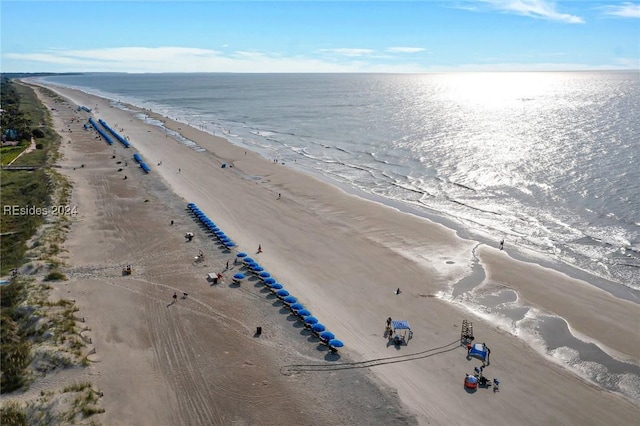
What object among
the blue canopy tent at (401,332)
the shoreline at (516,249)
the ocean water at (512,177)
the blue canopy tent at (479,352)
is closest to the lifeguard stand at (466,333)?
the blue canopy tent at (479,352)

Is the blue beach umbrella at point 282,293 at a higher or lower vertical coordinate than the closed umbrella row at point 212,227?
lower

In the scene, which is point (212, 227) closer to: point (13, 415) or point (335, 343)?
point (335, 343)

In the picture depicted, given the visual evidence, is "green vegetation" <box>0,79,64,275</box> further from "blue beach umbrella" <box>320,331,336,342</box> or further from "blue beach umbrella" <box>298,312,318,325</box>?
"blue beach umbrella" <box>320,331,336,342</box>

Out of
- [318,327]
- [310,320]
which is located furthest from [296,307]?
[318,327]

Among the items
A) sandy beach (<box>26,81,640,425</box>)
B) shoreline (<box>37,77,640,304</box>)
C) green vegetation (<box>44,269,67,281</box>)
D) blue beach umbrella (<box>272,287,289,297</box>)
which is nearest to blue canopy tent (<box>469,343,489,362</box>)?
sandy beach (<box>26,81,640,425</box>)

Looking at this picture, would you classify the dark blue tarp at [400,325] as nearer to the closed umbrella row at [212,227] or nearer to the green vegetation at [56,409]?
the green vegetation at [56,409]
